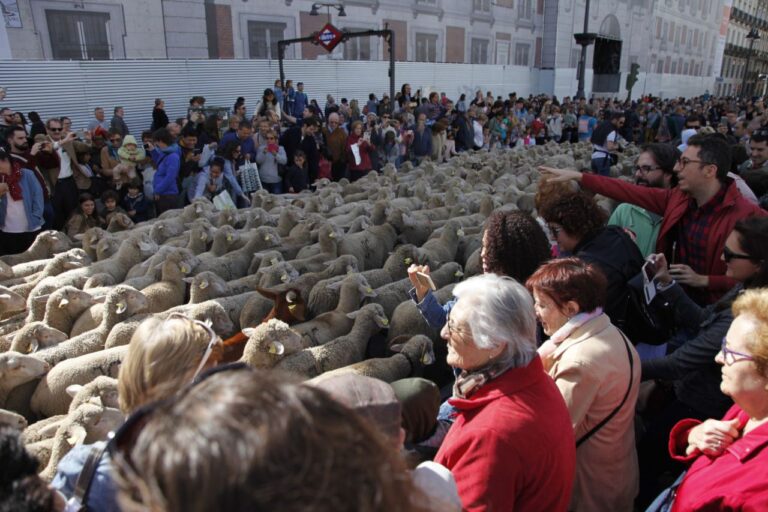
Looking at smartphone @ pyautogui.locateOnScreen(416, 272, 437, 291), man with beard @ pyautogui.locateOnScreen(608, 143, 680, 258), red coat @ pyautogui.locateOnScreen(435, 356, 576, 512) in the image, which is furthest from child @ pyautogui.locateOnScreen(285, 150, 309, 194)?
red coat @ pyautogui.locateOnScreen(435, 356, 576, 512)

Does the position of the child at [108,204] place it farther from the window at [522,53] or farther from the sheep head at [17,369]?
the window at [522,53]

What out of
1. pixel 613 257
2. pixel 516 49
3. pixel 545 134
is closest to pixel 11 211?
pixel 613 257

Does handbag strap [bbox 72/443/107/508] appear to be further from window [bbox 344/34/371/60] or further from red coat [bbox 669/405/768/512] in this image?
window [bbox 344/34/371/60]

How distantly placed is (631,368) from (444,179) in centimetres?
738

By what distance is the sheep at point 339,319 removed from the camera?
4270 millimetres

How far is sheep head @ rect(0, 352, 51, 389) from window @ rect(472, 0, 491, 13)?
27297mm

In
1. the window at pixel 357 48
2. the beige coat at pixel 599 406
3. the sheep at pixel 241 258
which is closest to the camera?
the beige coat at pixel 599 406

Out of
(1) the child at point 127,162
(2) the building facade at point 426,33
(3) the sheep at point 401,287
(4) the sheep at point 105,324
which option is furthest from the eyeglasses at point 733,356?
(2) the building facade at point 426,33

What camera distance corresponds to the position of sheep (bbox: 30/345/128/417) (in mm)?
3582

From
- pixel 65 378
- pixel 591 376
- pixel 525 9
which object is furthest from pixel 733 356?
pixel 525 9

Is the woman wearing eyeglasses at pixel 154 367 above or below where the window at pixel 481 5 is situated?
below

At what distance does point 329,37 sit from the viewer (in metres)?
13.5

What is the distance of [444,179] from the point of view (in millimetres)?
9266

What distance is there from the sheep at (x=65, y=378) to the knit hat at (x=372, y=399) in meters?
2.68
